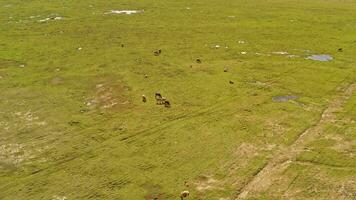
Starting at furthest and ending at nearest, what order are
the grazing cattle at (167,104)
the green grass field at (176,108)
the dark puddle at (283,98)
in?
the dark puddle at (283,98)
the grazing cattle at (167,104)
the green grass field at (176,108)

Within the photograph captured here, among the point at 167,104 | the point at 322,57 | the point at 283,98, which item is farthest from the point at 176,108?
the point at 322,57

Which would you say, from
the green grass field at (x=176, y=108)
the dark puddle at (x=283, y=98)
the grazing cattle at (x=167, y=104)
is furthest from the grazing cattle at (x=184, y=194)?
the dark puddle at (x=283, y=98)

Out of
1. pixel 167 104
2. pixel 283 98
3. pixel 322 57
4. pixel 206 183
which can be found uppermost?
pixel 322 57

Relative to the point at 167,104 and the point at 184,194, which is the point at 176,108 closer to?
the point at 167,104

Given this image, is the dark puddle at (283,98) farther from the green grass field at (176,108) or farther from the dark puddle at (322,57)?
the dark puddle at (322,57)

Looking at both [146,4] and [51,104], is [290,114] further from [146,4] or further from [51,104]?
[146,4]

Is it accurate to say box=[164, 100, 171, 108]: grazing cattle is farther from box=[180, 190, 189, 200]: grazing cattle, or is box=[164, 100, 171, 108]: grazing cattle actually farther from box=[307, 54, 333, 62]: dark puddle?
box=[307, 54, 333, 62]: dark puddle

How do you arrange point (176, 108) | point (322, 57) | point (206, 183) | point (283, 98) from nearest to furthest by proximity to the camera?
point (206, 183) → point (176, 108) → point (283, 98) → point (322, 57)
